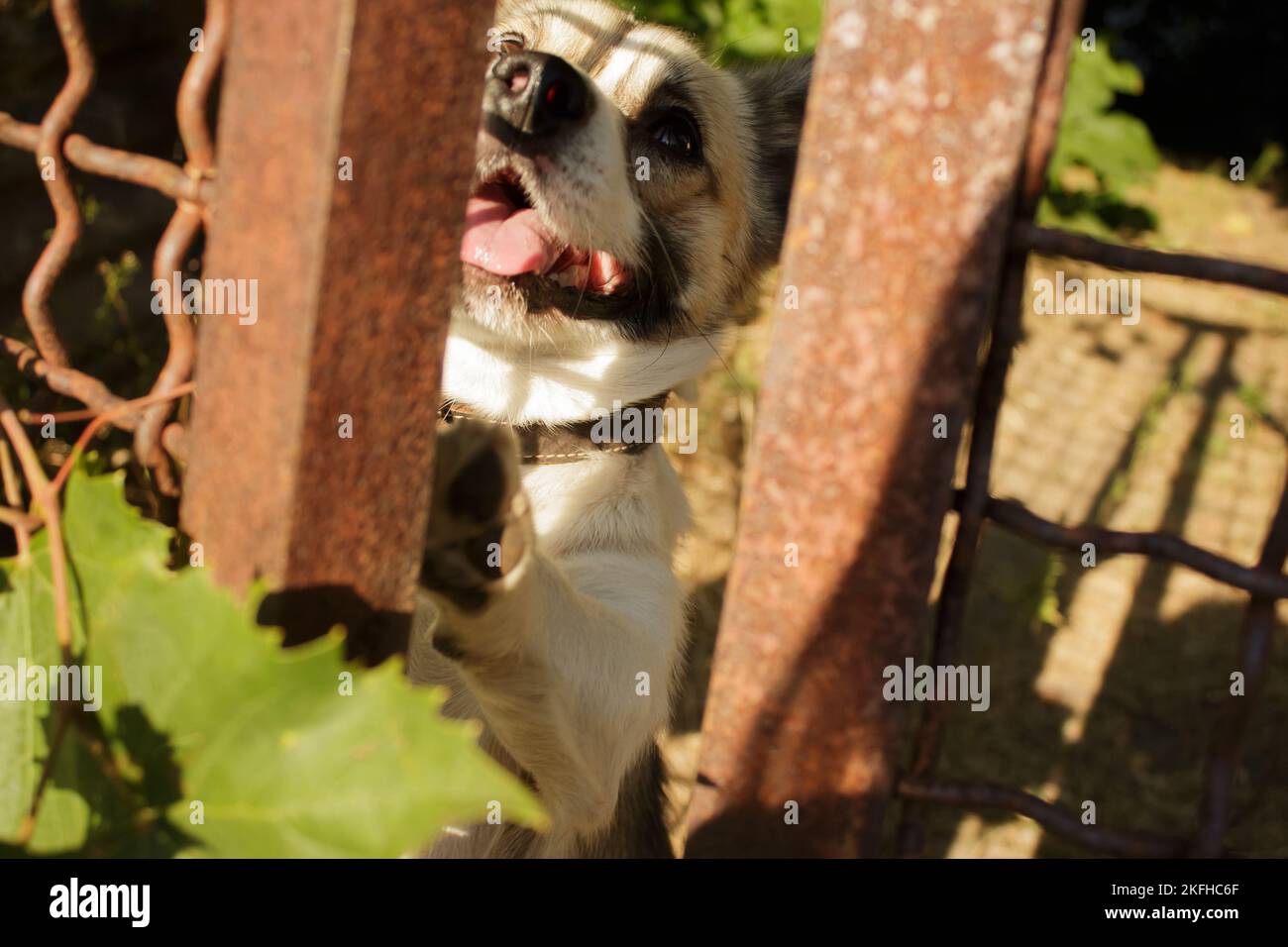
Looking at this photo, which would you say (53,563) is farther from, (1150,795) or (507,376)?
(1150,795)

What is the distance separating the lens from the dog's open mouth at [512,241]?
94.6 inches

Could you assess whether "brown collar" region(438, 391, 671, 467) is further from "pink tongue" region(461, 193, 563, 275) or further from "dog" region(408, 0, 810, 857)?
"pink tongue" region(461, 193, 563, 275)

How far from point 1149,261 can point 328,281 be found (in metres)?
0.87

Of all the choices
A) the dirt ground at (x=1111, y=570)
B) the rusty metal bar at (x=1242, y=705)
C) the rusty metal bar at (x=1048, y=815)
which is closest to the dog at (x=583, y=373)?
the dirt ground at (x=1111, y=570)

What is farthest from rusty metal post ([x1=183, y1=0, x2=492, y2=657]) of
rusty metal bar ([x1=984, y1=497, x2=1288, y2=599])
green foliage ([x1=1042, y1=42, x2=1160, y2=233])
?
green foliage ([x1=1042, y1=42, x2=1160, y2=233])

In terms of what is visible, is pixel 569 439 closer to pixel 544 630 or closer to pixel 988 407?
pixel 544 630

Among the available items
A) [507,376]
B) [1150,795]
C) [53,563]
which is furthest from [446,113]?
[1150,795]

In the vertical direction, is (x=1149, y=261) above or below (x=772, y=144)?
below

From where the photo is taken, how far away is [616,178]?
243cm

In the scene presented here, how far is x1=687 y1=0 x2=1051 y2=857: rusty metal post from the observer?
1.15 metres

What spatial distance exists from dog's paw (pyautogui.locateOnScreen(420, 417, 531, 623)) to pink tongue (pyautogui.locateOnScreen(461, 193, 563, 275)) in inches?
43.3

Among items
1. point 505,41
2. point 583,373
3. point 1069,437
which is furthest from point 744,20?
point 583,373

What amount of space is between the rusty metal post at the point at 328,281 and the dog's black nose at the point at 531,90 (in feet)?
3.93

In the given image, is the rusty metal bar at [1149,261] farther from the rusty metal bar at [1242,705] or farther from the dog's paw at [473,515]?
the dog's paw at [473,515]
